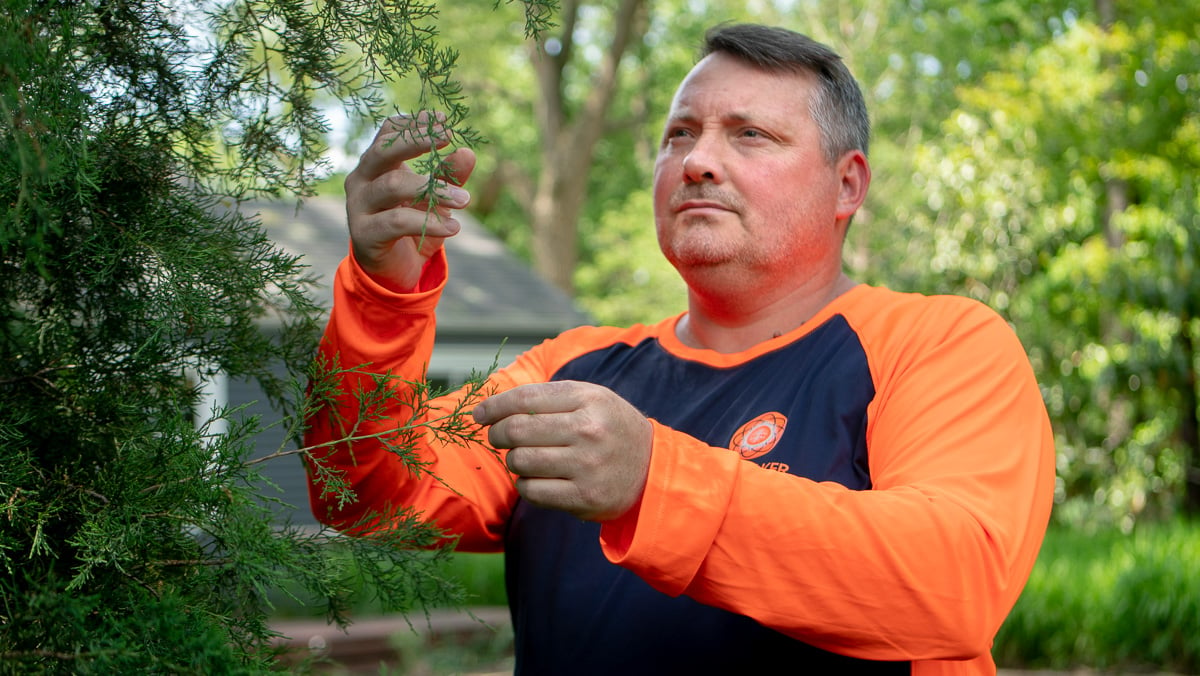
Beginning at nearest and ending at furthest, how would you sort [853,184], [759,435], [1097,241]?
[759,435]
[853,184]
[1097,241]

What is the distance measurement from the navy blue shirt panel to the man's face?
20cm

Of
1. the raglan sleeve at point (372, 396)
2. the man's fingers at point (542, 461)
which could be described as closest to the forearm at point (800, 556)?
the man's fingers at point (542, 461)

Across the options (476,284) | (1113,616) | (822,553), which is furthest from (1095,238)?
(822,553)

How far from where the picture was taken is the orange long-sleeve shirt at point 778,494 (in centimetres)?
141

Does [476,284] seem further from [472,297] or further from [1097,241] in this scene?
[1097,241]

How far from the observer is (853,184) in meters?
2.47

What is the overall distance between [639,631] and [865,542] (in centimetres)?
66

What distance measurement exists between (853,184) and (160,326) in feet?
5.21

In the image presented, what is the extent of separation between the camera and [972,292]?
448 inches

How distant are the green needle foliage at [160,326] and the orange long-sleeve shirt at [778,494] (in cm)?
21

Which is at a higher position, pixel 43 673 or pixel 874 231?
pixel 874 231

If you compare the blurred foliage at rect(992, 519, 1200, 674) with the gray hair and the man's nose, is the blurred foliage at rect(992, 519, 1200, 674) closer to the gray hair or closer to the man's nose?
the gray hair

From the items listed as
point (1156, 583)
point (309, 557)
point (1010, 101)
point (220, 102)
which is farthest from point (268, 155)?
point (1010, 101)

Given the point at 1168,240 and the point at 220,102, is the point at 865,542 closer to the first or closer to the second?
the point at 220,102
